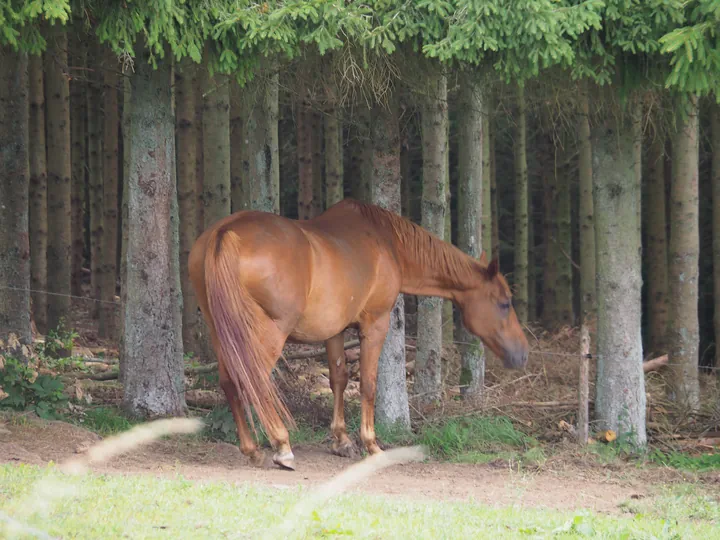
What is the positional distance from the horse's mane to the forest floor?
1.45 metres

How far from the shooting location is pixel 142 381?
8.79 metres

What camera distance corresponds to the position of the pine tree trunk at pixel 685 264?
10727 millimetres

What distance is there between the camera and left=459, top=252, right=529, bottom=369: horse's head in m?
8.94

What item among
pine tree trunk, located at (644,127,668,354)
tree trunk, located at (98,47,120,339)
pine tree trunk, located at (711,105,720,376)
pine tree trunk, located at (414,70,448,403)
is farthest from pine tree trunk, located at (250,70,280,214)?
pine tree trunk, located at (644,127,668,354)

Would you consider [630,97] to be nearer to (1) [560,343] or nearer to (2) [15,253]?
(2) [15,253]

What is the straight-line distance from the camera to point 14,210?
34.2 feet

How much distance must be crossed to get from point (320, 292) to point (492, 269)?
6.50 feet

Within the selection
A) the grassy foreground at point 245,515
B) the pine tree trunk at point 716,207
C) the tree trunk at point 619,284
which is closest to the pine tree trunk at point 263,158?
the tree trunk at point 619,284

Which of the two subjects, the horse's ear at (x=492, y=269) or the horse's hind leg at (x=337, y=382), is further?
the horse's ear at (x=492, y=269)

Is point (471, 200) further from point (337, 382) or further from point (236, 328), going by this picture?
point (236, 328)

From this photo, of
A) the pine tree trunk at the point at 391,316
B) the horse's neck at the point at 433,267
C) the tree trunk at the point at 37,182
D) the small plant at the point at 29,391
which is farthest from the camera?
the tree trunk at the point at 37,182

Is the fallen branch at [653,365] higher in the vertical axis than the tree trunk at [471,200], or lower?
A: lower

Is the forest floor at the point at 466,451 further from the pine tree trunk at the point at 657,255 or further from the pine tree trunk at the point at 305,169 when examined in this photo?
the pine tree trunk at the point at 305,169

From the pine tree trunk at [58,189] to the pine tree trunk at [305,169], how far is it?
4.01 meters
